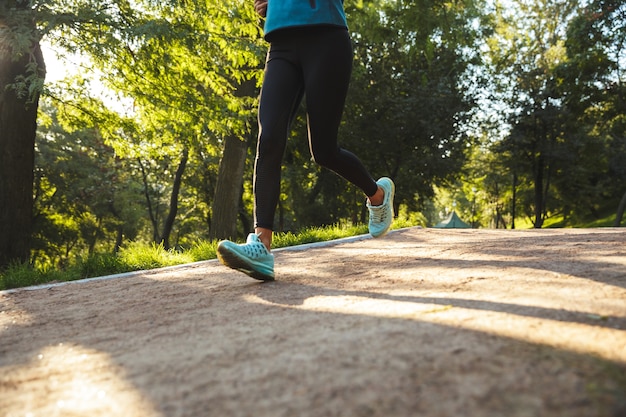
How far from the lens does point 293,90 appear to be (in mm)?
3213

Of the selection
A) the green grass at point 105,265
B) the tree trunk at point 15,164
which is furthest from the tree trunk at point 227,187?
the green grass at point 105,265

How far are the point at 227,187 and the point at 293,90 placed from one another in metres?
8.69

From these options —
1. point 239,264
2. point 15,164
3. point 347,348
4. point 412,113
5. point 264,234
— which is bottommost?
point 347,348

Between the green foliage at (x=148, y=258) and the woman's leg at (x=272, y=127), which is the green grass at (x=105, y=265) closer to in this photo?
the green foliage at (x=148, y=258)

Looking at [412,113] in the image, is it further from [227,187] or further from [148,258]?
[148,258]

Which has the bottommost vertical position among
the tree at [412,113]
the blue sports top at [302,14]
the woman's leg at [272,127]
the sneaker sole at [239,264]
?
the sneaker sole at [239,264]

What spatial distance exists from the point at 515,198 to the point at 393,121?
16664mm

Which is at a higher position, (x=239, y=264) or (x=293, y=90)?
(x=293, y=90)

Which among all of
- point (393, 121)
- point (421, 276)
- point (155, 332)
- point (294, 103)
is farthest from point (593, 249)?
point (393, 121)

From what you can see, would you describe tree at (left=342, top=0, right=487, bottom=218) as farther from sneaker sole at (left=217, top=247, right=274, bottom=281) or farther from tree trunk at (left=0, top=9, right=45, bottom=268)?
sneaker sole at (left=217, top=247, right=274, bottom=281)

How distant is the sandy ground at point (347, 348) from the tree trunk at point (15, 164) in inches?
199

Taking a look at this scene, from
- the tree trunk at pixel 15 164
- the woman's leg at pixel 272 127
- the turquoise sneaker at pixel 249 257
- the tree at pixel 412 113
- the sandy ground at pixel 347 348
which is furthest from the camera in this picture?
the tree at pixel 412 113

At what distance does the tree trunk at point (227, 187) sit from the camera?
38.2 ft

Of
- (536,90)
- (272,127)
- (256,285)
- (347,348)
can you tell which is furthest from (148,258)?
(536,90)
